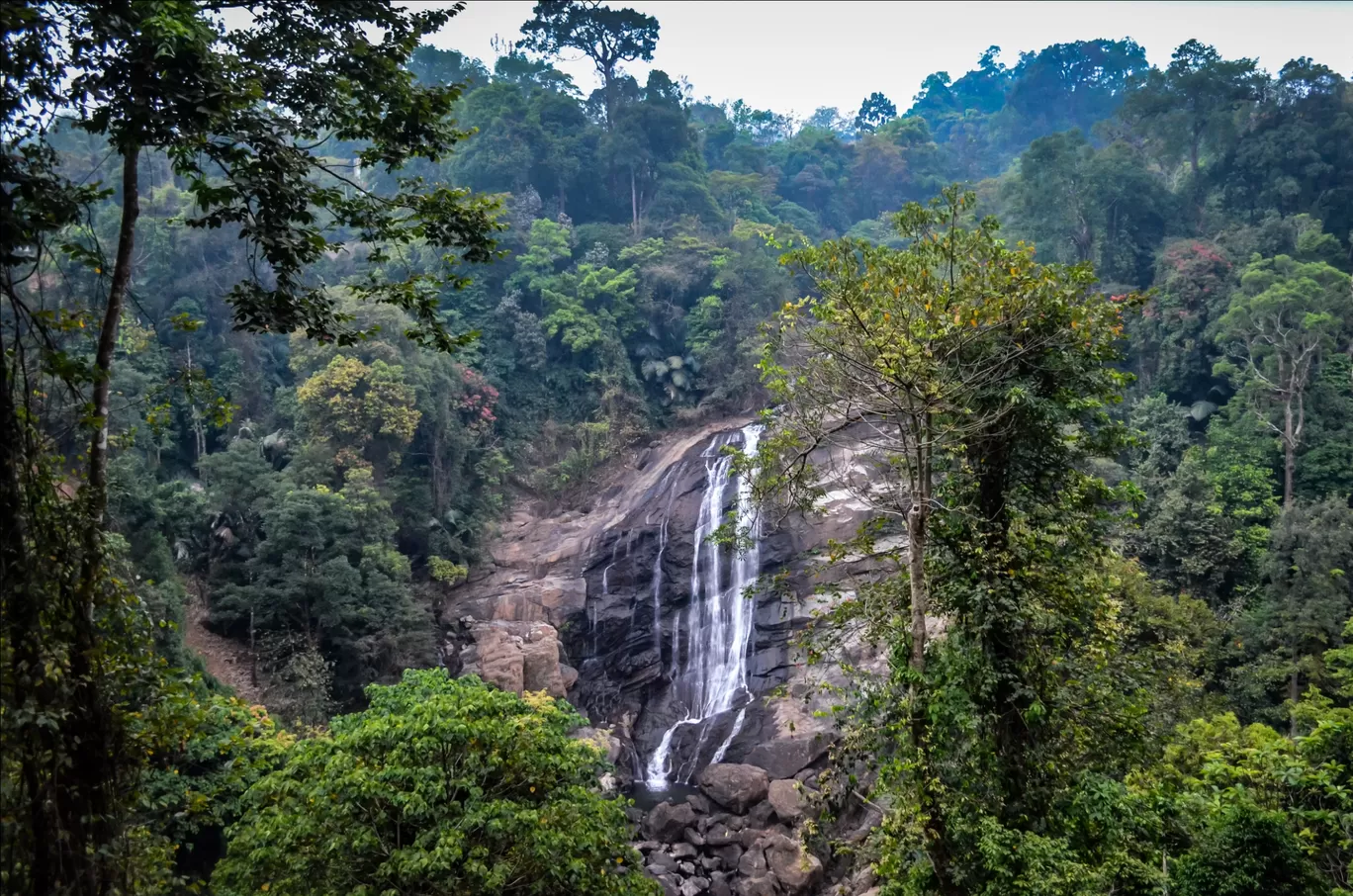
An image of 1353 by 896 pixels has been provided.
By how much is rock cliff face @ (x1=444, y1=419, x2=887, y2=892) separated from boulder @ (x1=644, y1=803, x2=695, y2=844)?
2.23 feet

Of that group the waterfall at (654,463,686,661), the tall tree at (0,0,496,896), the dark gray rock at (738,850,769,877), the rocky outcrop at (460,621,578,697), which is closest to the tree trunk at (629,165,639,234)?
the waterfall at (654,463,686,661)

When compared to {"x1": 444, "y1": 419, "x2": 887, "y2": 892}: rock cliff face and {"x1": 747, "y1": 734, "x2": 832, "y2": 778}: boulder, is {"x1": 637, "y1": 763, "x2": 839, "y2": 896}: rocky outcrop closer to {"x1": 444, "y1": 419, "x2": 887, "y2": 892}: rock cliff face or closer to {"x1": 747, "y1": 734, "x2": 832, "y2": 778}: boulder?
{"x1": 747, "y1": 734, "x2": 832, "y2": 778}: boulder

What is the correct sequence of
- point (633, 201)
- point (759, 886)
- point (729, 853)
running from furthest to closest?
point (633, 201) < point (729, 853) < point (759, 886)

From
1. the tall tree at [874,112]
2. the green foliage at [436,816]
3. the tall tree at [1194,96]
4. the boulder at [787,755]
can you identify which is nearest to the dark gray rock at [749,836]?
the boulder at [787,755]

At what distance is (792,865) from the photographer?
11914 mm

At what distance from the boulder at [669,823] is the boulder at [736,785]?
0.57 meters

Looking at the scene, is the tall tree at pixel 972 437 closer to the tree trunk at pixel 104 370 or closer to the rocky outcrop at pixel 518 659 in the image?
the tree trunk at pixel 104 370

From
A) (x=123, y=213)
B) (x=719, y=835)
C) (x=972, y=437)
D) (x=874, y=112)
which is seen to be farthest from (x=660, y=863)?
(x=874, y=112)

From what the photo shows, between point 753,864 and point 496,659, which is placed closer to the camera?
point 753,864

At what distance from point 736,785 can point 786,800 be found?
0.96 meters

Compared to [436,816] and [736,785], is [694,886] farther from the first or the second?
[436,816]

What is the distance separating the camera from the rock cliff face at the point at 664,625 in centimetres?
1692

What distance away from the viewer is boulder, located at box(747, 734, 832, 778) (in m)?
15.1

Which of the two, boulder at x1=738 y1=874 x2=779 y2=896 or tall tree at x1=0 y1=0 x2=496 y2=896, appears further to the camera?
boulder at x1=738 y1=874 x2=779 y2=896
